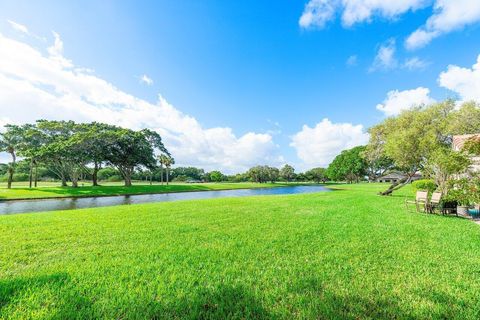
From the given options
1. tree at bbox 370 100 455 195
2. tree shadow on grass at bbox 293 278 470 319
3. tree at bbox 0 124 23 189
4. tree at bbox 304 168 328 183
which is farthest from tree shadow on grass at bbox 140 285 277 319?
tree at bbox 304 168 328 183

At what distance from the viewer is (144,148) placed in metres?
41.8

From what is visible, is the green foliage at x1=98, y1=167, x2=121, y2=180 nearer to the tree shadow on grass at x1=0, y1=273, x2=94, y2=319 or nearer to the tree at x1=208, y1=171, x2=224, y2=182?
the tree at x1=208, y1=171, x2=224, y2=182

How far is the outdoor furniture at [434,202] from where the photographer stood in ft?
29.9

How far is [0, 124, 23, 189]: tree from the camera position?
108ft

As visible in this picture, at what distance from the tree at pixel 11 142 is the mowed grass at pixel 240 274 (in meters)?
40.6

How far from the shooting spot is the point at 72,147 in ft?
107

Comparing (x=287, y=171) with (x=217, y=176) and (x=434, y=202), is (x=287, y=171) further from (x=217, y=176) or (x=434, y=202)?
(x=434, y=202)

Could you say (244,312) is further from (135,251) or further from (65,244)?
(65,244)

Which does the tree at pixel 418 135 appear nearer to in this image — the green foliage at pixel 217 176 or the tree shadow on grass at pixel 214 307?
the tree shadow on grass at pixel 214 307

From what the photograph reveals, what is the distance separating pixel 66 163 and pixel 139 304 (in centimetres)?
4461

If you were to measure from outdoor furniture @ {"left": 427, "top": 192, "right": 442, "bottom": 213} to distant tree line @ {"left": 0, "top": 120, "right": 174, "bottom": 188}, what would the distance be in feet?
138

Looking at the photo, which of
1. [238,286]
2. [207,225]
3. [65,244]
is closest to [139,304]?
[238,286]

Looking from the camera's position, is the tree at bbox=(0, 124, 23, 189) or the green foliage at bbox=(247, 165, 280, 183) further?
the green foliage at bbox=(247, 165, 280, 183)

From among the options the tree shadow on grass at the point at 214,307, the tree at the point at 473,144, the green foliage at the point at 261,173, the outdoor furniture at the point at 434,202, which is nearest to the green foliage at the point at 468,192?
the tree at the point at 473,144
